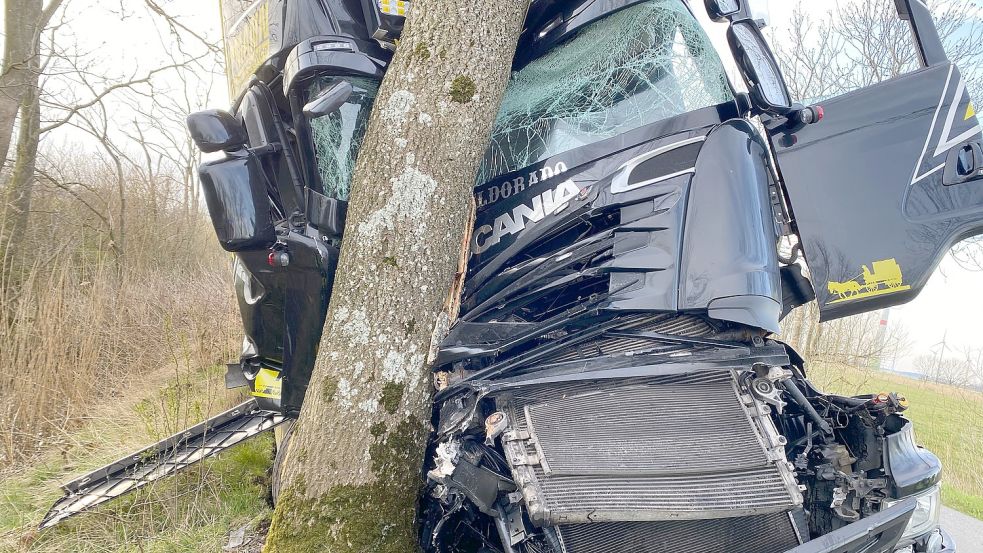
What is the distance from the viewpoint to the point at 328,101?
2.35m

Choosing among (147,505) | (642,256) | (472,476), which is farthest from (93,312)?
(642,256)

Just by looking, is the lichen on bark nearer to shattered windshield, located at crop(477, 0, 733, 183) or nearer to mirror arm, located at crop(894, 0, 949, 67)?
shattered windshield, located at crop(477, 0, 733, 183)

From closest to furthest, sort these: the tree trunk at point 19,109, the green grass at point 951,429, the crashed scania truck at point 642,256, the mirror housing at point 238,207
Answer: the crashed scania truck at point 642,256 → the mirror housing at point 238,207 → the green grass at point 951,429 → the tree trunk at point 19,109

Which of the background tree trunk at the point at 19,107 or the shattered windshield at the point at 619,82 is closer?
the shattered windshield at the point at 619,82

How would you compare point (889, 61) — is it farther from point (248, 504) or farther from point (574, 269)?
point (248, 504)

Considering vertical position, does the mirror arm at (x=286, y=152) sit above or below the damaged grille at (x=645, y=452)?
above

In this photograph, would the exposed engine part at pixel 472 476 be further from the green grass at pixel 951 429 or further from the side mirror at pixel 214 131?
the green grass at pixel 951 429

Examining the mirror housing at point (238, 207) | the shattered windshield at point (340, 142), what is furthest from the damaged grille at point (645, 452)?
the mirror housing at point (238, 207)

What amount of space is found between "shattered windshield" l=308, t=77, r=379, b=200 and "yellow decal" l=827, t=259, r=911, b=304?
2.16 metres

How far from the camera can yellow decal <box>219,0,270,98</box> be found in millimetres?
2838

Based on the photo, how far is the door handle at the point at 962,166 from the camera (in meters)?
2.13

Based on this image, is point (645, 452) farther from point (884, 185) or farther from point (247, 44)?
point (247, 44)

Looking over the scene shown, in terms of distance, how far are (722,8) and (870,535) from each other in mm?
1973

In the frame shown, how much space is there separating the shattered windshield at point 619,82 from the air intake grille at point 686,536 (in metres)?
1.52
